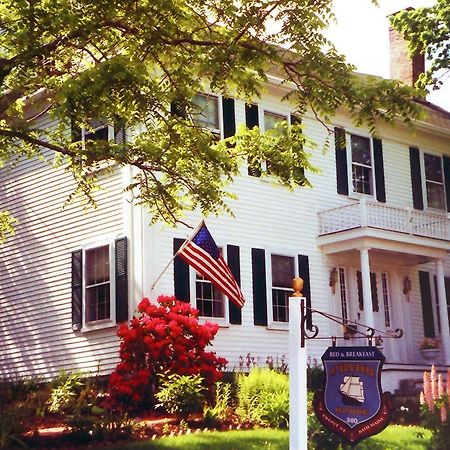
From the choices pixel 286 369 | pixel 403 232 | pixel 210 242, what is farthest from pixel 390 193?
pixel 210 242

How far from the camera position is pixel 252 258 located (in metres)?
19.3

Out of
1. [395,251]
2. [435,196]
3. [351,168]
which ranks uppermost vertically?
[351,168]

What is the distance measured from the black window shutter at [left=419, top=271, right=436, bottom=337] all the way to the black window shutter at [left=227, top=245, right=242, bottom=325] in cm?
702

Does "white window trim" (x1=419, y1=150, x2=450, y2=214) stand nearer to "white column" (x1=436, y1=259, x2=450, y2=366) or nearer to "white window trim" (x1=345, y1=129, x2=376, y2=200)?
"white window trim" (x1=345, y1=129, x2=376, y2=200)

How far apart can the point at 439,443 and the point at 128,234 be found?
867 cm

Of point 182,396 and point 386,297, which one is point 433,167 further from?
point 182,396

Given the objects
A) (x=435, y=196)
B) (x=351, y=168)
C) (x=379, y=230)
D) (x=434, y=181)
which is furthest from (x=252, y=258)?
(x=434, y=181)

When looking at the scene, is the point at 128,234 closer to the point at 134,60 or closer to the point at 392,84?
the point at 134,60

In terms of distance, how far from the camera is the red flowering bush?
15.2 m

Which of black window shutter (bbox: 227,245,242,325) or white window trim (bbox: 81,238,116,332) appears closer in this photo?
white window trim (bbox: 81,238,116,332)

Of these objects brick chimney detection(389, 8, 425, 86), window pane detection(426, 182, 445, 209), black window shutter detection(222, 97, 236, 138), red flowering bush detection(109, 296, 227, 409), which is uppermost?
brick chimney detection(389, 8, 425, 86)

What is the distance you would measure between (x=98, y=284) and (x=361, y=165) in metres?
8.66

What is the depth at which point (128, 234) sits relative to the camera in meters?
17.8

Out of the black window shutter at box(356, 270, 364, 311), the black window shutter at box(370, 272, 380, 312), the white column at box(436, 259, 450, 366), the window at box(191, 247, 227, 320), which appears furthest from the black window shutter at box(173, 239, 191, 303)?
the white column at box(436, 259, 450, 366)
